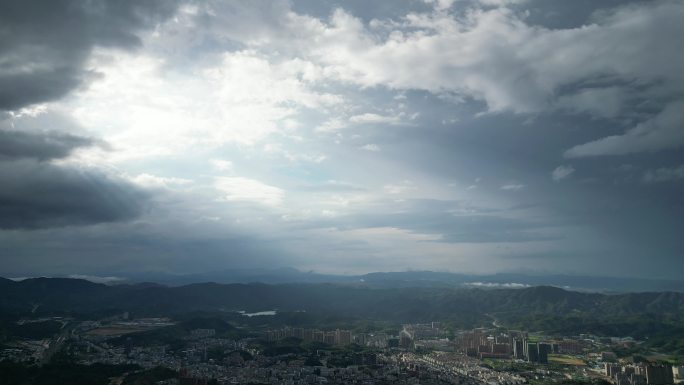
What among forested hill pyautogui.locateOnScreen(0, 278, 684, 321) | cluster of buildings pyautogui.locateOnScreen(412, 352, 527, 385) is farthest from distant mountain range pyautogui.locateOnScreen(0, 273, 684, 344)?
cluster of buildings pyautogui.locateOnScreen(412, 352, 527, 385)

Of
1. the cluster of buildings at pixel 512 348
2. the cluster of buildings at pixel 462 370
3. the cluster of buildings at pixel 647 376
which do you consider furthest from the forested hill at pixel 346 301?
the cluster of buildings at pixel 647 376

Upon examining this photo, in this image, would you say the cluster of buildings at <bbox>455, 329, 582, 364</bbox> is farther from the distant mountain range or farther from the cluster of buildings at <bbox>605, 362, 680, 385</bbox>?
the distant mountain range

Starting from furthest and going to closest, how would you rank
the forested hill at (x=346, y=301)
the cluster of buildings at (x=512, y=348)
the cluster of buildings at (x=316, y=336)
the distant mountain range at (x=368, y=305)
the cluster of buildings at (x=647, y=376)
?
the forested hill at (x=346, y=301) < the distant mountain range at (x=368, y=305) < the cluster of buildings at (x=316, y=336) < the cluster of buildings at (x=512, y=348) < the cluster of buildings at (x=647, y=376)

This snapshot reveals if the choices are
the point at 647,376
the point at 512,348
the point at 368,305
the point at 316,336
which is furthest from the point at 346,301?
the point at 647,376

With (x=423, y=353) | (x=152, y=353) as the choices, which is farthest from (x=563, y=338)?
(x=152, y=353)

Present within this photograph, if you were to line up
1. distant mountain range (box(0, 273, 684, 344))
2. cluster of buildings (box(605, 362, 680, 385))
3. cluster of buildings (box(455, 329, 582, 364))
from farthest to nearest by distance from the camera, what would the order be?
distant mountain range (box(0, 273, 684, 344)), cluster of buildings (box(455, 329, 582, 364)), cluster of buildings (box(605, 362, 680, 385))

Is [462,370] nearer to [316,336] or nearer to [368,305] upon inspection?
[316,336]

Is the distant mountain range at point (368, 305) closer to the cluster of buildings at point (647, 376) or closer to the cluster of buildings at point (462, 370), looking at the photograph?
the cluster of buildings at point (462, 370)

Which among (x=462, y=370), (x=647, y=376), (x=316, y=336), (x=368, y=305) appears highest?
(x=647, y=376)
